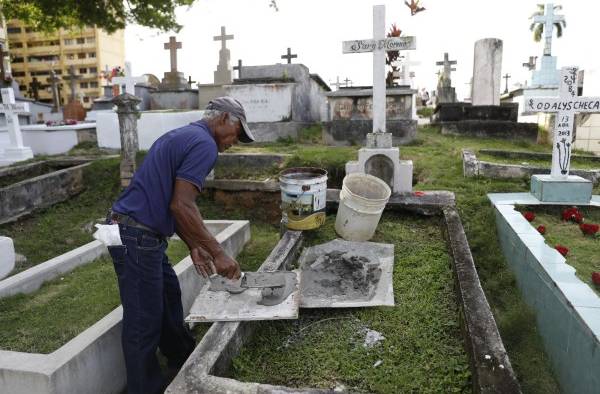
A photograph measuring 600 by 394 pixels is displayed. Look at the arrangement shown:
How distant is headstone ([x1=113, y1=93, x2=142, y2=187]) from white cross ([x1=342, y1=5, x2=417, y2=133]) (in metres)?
3.63

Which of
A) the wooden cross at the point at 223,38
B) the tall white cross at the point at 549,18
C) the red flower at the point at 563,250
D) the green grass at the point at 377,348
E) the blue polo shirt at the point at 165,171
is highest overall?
the tall white cross at the point at 549,18

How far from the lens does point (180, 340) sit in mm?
2873

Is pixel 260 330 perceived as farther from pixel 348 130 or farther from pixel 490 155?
pixel 348 130

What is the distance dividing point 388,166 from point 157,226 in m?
3.52

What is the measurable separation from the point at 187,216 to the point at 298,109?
28.2 ft

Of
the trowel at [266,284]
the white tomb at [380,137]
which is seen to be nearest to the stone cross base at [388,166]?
the white tomb at [380,137]

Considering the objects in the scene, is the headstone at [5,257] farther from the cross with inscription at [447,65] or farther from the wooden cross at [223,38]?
the cross with inscription at [447,65]

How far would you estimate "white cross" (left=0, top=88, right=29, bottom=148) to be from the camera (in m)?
9.67

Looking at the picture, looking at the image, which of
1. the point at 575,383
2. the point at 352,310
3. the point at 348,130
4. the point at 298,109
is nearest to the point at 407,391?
the point at 352,310

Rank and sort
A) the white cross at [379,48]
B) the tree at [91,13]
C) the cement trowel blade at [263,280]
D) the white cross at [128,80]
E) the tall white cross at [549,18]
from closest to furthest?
the cement trowel blade at [263,280] < the white cross at [379,48] < the tree at [91,13] < the white cross at [128,80] < the tall white cross at [549,18]

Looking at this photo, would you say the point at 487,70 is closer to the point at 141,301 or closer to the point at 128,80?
the point at 128,80

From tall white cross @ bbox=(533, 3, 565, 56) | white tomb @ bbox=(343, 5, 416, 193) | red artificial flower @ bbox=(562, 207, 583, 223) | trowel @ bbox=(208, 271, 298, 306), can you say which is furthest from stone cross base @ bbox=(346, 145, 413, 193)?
tall white cross @ bbox=(533, 3, 565, 56)

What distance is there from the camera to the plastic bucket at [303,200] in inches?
175

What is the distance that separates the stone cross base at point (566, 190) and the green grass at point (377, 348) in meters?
2.14
